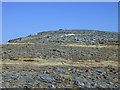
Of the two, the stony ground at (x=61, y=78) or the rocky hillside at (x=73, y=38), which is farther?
the rocky hillside at (x=73, y=38)

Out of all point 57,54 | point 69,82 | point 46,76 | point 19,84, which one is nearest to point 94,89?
point 69,82

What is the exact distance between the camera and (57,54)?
20266 mm

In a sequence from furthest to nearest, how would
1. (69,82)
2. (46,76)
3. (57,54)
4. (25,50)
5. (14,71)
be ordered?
(25,50) → (57,54) → (14,71) → (46,76) → (69,82)

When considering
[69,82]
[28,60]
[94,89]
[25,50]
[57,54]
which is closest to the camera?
[94,89]

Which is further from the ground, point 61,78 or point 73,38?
point 73,38

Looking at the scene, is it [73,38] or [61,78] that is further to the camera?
[73,38]

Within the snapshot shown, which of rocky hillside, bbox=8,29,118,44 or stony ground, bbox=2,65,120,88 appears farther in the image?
rocky hillside, bbox=8,29,118,44

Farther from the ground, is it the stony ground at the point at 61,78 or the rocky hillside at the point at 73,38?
the rocky hillside at the point at 73,38

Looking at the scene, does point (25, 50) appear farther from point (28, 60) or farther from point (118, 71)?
point (118, 71)

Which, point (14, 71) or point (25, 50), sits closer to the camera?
point (14, 71)

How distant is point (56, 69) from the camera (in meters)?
13.6

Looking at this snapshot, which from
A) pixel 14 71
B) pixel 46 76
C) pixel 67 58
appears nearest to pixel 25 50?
pixel 67 58

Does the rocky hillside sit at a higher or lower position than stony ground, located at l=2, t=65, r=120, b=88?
higher

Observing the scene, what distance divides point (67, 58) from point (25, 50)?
17.7 ft
